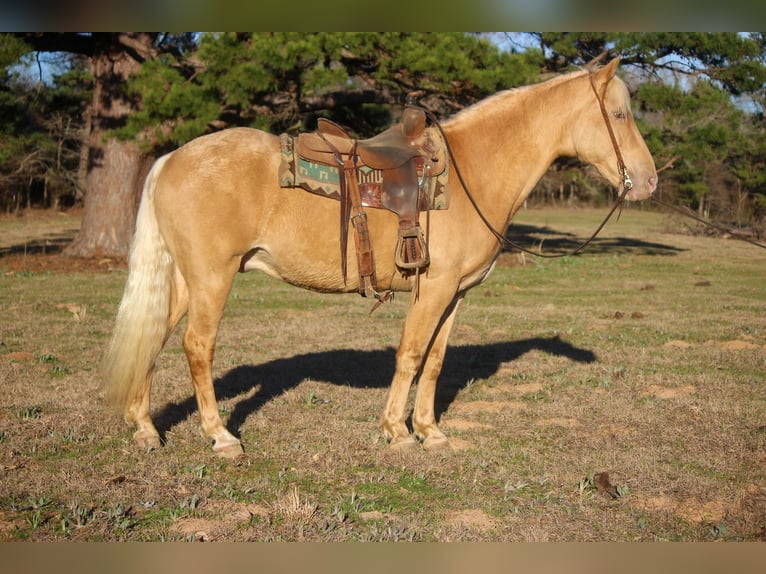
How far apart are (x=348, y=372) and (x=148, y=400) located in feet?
9.34

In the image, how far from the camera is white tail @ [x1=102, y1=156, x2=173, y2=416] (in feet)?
17.5

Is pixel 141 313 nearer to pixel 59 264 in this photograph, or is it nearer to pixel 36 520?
pixel 36 520

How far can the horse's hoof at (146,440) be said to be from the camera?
17.5 ft

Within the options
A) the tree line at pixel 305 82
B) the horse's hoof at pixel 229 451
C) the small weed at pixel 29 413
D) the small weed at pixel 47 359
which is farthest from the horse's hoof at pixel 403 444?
the tree line at pixel 305 82

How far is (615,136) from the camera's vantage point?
5.53 meters

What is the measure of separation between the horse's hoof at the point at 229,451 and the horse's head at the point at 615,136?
11.5 feet

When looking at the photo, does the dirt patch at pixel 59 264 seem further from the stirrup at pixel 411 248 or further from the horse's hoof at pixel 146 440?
the stirrup at pixel 411 248

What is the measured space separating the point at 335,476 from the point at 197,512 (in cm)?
106

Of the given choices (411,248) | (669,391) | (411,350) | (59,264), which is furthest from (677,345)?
(59,264)

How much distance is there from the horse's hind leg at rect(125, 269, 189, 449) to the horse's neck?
7.91ft

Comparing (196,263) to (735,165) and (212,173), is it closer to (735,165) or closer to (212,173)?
(212,173)

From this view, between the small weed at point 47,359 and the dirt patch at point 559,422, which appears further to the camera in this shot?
the small weed at point 47,359

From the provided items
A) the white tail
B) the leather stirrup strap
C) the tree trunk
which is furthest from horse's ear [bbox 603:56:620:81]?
the tree trunk

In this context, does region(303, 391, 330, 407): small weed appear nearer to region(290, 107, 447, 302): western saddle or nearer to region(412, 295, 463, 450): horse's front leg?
region(412, 295, 463, 450): horse's front leg
